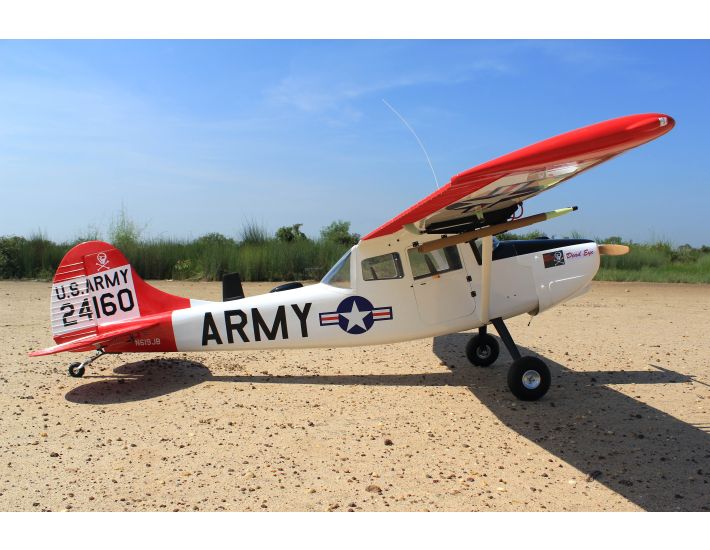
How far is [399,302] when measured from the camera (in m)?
7.23

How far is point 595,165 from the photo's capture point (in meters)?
5.49

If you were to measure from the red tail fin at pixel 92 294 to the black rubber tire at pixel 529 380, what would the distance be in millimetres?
4926

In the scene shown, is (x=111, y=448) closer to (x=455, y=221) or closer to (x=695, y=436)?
(x=455, y=221)

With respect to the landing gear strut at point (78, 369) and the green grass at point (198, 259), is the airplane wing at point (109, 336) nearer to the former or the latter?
the landing gear strut at point (78, 369)

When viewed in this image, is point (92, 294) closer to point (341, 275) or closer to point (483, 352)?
point (341, 275)

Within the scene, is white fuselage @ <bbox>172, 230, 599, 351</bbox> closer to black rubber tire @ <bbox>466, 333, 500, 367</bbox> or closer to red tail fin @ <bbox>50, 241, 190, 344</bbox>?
red tail fin @ <bbox>50, 241, 190, 344</bbox>

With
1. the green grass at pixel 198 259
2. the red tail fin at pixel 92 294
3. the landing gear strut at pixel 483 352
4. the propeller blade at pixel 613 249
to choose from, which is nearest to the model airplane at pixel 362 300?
the red tail fin at pixel 92 294

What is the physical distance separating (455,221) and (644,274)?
17.2 m

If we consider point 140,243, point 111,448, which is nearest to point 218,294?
point 140,243

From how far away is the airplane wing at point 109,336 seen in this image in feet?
22.9

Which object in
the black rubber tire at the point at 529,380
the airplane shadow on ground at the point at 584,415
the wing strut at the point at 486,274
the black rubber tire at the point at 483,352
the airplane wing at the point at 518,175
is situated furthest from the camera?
the black rubber tire at the point at 483,352

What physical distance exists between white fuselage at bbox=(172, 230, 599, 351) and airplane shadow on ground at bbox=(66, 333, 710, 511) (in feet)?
2.22

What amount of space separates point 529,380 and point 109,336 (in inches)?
215

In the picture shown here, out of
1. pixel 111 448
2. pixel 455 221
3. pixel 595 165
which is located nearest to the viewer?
pixel 111 448
